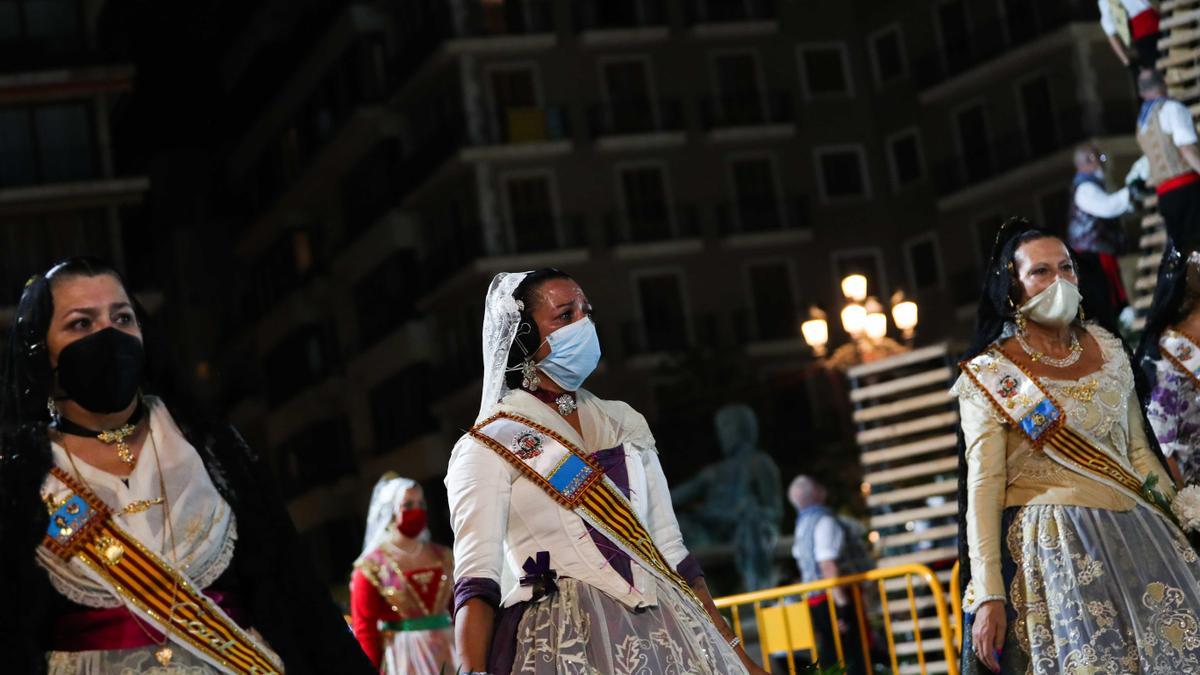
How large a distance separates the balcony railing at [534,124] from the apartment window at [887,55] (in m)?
9.06

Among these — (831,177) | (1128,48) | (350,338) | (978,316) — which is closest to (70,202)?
(350,338)

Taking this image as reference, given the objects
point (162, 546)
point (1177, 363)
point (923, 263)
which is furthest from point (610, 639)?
point (923, 263)

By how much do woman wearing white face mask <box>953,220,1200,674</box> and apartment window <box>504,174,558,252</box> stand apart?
46.1m

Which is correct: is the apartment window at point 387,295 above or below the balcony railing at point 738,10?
below

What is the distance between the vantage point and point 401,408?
59.4 m

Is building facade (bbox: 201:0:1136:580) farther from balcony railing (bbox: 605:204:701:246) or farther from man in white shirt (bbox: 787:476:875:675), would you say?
man in white shirt (bbox: 787:476:875:675)

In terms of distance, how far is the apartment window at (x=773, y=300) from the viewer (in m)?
56.4

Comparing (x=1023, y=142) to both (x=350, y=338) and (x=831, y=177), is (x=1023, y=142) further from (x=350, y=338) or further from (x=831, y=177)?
(x=350, y=338)

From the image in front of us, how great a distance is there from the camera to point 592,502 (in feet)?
23.5

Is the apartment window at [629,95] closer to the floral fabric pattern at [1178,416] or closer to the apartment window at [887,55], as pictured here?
the apartment window at [887,55]

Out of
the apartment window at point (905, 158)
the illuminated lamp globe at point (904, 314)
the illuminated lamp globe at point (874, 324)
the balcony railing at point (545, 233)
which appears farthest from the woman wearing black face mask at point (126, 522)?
the apartment window at point (905, 158)

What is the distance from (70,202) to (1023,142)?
2339 cm

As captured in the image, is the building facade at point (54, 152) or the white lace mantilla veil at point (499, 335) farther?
the building facade at point (54, 152)

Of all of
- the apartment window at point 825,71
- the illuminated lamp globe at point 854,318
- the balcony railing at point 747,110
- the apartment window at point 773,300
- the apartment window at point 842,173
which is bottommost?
the illuminated lamp globe at point 854,318
